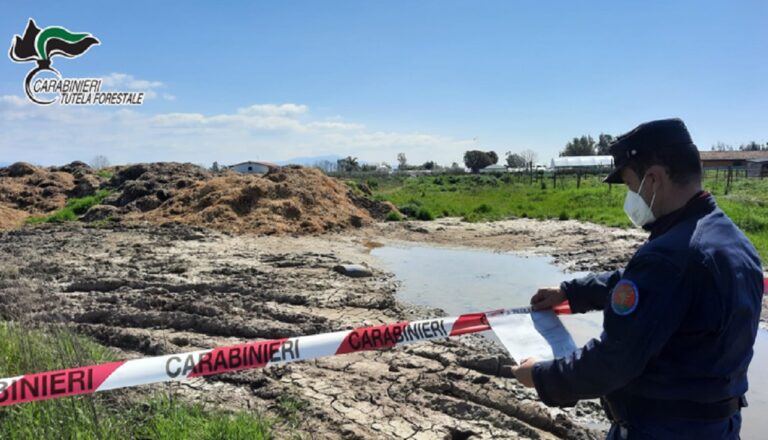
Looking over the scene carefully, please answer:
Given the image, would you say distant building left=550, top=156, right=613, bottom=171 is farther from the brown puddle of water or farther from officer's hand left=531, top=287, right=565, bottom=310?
officer's hand left=531, top=287, right=565, bottom=310

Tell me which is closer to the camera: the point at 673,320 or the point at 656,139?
the point at 673,320

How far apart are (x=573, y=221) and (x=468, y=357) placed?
1555 cm

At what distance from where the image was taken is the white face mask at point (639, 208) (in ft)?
6.41

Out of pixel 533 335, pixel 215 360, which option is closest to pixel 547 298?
pixel 533 335

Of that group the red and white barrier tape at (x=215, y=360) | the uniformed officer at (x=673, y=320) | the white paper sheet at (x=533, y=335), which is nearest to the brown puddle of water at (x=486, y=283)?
the white paper sheet at (x=533, y=335)

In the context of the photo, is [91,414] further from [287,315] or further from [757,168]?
[757,168]

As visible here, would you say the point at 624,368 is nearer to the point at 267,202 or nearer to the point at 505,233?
the point at 505,233

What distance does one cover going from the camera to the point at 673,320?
160cm

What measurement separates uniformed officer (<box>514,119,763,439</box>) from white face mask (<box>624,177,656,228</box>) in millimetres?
34

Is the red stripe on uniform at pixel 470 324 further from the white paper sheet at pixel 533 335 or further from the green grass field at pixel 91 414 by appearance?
the green grass field at pixel 91 414

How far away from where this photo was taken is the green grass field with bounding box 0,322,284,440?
3008 millimetres

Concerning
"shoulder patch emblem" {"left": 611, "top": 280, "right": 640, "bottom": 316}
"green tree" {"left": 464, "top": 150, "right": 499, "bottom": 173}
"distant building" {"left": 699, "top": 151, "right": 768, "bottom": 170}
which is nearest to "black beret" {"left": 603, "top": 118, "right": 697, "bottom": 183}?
"shoulder patch emblem" {"left": 611, "top": 280, "right": 640, "bottom": 316}

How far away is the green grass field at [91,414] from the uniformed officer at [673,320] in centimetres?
235

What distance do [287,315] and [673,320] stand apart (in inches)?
252
